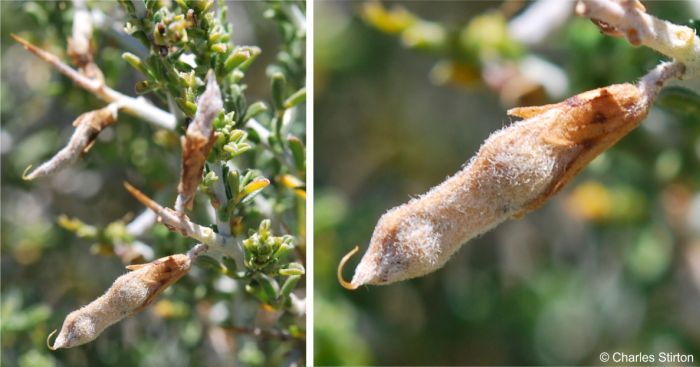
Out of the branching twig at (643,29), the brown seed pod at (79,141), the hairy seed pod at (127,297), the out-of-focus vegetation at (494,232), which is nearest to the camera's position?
the branching twig at (643,29)

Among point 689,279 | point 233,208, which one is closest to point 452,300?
point 689,279

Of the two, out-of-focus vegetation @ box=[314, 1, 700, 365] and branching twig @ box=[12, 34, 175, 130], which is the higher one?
branching twig @ box=[12, 34, 175, 130]

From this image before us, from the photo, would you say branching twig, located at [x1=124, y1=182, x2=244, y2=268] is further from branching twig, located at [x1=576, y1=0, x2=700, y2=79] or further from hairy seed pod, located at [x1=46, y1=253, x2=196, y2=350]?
branching twig, located at [x1=576, y1=0, x2=700, y2=79]

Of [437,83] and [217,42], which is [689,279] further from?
[217,42]

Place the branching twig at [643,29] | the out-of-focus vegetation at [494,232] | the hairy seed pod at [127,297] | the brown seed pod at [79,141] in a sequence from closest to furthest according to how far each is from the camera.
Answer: the branching twig at [643,29] < the hairy seed pod at [127,297] < the brown seed pod at [79,141] < the out-of-focus vegetation at [494,232]

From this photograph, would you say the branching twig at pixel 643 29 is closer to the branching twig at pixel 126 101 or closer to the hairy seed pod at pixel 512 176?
the hairy seed pod at pixel 512 176

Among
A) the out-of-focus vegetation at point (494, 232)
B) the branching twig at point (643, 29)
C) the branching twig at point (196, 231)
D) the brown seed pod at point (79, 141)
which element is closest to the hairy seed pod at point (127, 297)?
the branching twig at point (196, 231)

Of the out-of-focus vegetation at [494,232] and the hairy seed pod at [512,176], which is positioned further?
the out-of-focus vegetation at [494,232]

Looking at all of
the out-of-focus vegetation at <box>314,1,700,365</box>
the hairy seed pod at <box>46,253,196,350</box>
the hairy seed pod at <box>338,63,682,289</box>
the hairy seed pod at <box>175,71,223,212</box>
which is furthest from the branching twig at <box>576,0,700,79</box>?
the out-of-focus vegetation at <box>314,1,700,365</box>
